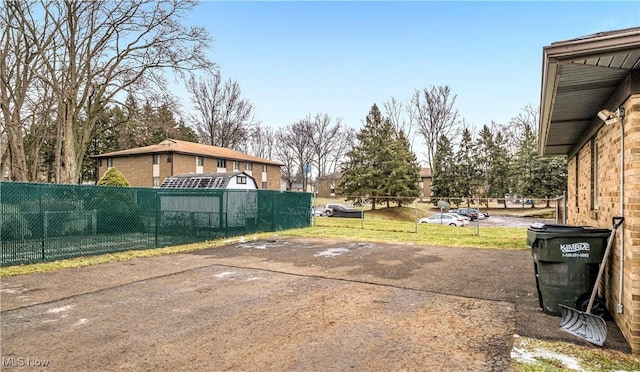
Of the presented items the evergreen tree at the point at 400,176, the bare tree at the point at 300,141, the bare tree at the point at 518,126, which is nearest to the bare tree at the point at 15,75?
the evergreen tree at the point at 400,176

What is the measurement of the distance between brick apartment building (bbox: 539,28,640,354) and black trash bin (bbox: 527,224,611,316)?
0.73ft

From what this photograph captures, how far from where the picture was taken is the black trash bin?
15.1 feet

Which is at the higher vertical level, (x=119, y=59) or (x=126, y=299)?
(x=119, y=59)

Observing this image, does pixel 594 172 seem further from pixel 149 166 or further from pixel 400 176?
pixel 149 166

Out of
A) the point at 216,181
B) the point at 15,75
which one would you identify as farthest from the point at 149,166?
the point at 216,181

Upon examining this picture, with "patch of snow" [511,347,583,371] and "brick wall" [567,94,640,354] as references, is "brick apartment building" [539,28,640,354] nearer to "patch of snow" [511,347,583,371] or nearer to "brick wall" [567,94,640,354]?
"brick wall" [567,94,640,354]

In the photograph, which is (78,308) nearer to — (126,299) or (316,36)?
(126,299)

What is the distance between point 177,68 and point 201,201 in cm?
1030

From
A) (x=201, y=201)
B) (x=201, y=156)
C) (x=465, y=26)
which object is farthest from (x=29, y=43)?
(x=465, y=26)

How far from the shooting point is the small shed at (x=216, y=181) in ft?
58.0

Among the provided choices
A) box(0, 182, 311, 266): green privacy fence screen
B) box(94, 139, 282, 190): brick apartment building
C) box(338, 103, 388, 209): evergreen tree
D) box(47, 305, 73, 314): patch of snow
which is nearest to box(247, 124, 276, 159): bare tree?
box(94, 139, 282, 190): brick apartment building

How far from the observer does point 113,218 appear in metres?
10.6

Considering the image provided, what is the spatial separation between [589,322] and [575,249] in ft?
3.01

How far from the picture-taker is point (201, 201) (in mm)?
13203
